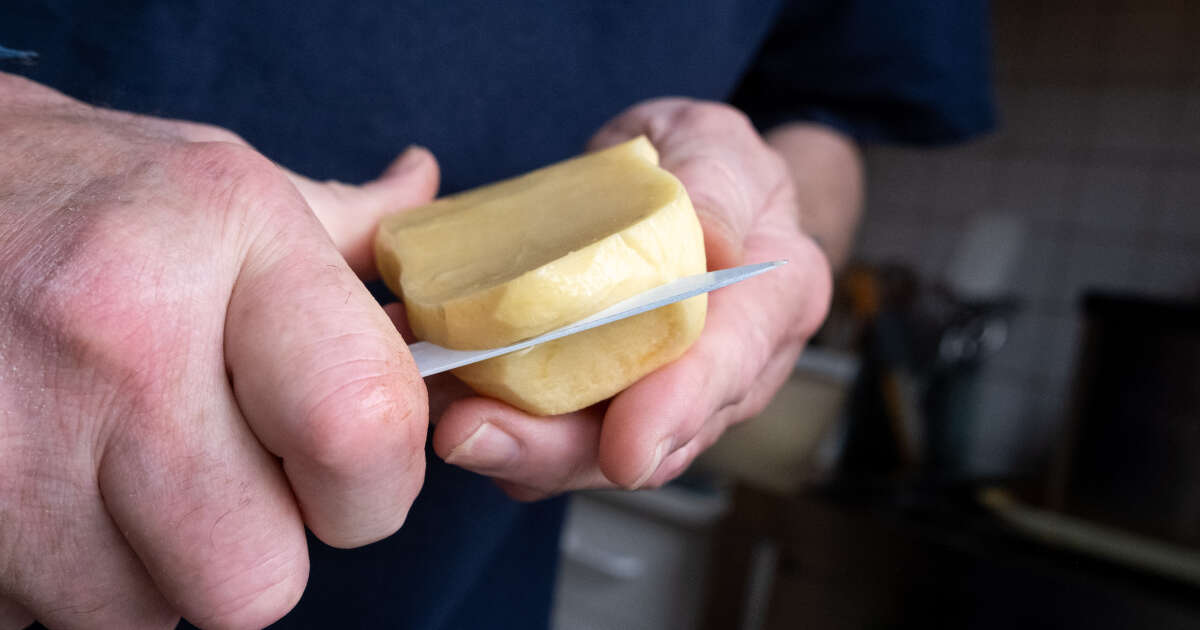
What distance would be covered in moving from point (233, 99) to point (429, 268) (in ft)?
0.69

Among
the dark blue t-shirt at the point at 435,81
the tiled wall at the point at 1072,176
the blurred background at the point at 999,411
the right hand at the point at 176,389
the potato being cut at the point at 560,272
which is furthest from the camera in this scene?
the tiled wall at the point at 1072,176

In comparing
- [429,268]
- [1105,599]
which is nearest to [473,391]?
[429,268]

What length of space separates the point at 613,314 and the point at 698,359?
0.27ft

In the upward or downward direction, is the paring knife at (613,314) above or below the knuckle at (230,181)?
below

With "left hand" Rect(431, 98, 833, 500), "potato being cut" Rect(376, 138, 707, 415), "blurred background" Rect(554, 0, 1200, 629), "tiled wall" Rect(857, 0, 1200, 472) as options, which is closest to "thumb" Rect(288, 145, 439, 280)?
"potato being cut" Rect(376, 138, 707, 415)

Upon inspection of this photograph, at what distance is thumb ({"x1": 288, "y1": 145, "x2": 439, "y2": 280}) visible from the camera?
1.53 feet

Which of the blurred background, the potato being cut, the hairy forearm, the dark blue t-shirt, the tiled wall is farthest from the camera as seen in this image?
the tiled wall

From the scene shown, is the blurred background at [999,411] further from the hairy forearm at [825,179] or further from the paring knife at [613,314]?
the paring knife at [613,314]

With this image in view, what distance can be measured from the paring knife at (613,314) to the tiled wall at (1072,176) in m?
1.75

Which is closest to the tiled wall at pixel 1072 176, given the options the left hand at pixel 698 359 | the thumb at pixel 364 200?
the left hand at pixel 698 359

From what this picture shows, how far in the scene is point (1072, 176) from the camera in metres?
1.95

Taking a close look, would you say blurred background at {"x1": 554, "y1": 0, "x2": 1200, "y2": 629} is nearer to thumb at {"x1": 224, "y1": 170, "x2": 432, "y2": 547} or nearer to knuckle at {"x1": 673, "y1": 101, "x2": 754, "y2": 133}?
knuckle at {"x1": 673, "y1": 101, "x2": 754, "y2": 133}

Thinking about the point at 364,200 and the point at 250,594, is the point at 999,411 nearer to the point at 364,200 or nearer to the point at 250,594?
the point at 364,200

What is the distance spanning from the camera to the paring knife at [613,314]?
0.37 metres
